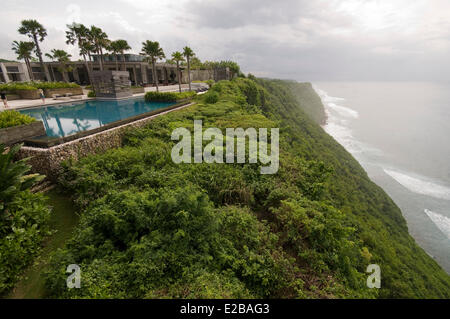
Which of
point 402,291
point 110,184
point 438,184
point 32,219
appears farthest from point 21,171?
point 438,184

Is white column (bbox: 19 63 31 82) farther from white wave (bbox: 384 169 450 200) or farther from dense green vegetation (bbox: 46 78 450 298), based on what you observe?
white wave (bbox: 384 169 450 200)

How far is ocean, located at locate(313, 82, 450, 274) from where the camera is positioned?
2416 cm

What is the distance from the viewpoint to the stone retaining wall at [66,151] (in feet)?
26.1

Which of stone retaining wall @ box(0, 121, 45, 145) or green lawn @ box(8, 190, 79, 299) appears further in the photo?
stone retaining wall @ box(0, 121, 45, 145)

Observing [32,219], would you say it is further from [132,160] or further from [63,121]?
[63,121]

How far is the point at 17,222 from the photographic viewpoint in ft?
17.5

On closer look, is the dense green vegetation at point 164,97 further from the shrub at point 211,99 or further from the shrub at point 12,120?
the shrub at point 12,120

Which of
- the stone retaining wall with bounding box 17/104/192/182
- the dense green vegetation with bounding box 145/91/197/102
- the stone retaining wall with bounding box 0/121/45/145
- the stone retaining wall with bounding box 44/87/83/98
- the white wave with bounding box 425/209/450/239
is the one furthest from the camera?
the stone retaining wall with bounding box 44/87/83/98

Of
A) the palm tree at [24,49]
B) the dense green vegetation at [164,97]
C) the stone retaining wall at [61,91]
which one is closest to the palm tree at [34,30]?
the palm tree at [24,49]

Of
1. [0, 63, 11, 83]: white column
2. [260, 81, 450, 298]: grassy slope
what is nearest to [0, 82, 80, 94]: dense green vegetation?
[0, 63, 11, 83]: white column

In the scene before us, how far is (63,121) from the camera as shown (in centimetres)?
1402

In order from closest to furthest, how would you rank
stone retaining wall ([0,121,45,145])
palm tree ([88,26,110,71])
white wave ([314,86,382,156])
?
stone retaining wall ([0,121,45,145]) < palm tree ([88,26,110,71]) < white wave ([314,86,382,156])

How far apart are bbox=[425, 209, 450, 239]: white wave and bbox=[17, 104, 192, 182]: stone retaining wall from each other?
33280 millimetres

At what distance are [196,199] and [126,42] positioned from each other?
3700 centimetres
